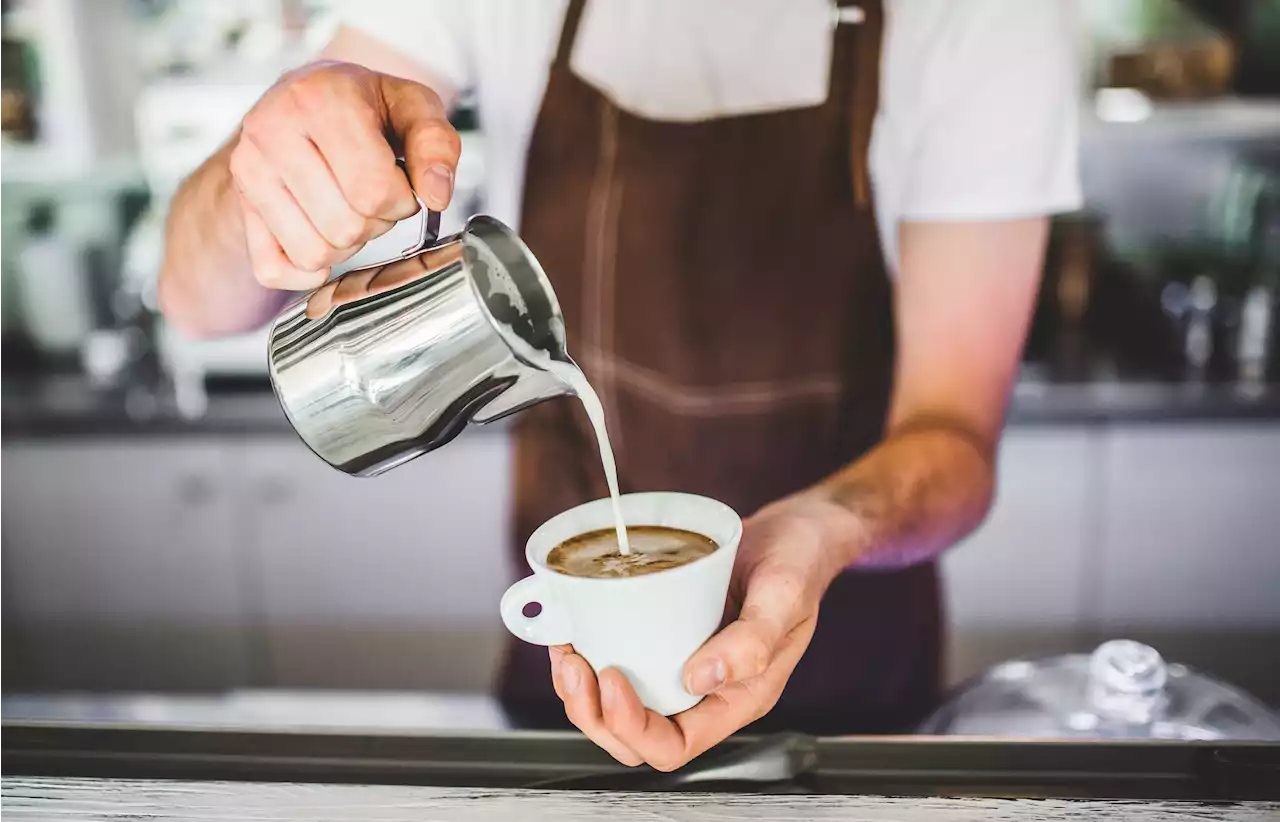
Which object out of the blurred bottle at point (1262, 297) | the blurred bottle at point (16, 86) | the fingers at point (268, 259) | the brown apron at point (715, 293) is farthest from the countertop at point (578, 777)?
the blurred bottle at point (16, 86)

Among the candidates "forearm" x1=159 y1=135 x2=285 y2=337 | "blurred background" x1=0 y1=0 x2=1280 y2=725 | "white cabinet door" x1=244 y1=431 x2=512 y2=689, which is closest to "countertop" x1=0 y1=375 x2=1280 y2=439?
"blurred background" x1=0 y1=0 x2=1280 y2=725

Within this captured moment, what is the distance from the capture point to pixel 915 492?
1.30 m

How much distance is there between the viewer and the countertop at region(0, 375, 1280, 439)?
2328mm

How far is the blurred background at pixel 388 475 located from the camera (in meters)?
2.38

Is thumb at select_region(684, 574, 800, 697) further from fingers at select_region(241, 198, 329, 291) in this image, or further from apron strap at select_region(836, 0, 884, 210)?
apron strap at select_region(836, 0, 884, 210)

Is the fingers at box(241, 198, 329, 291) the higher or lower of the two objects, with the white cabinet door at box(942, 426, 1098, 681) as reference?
higher

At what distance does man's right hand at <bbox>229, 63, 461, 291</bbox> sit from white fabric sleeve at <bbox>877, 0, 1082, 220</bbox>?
32.6 inches

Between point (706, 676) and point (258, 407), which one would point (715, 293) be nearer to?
point (706, 676)

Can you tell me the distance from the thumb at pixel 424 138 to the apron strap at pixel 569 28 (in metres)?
0.73

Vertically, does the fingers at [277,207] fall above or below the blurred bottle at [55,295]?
above

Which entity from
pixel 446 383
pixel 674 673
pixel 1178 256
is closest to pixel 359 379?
pixel 446 383

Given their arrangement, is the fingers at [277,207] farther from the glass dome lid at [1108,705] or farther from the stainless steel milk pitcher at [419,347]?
the glass dome lid at [1108,705]

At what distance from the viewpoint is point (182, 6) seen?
8.79ft

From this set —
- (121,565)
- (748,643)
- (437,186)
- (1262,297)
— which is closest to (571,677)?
(748,643)
